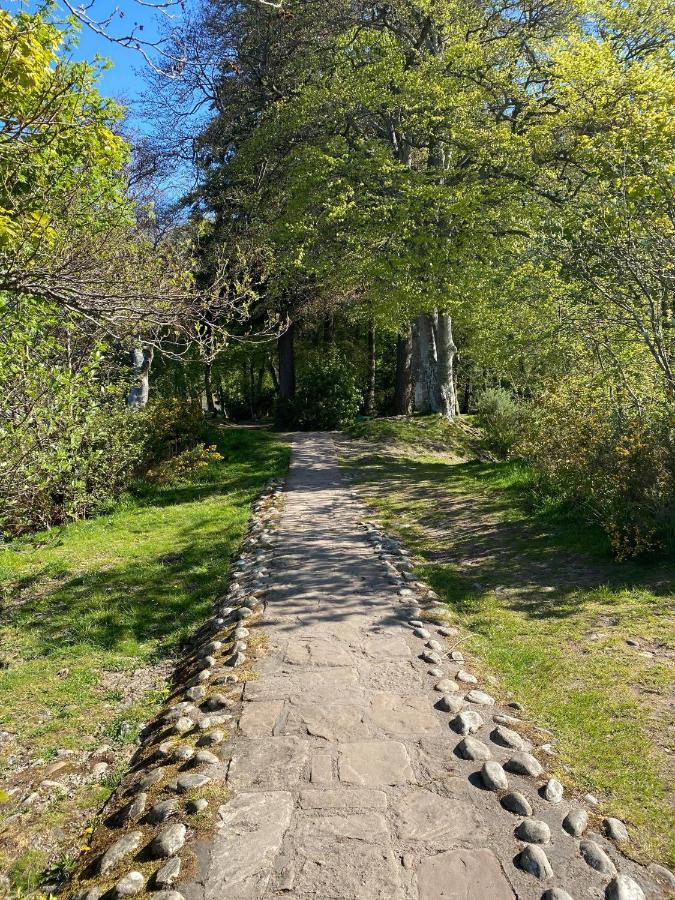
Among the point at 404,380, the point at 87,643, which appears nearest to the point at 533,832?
the point at 87,643

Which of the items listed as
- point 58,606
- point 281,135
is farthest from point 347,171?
point 58,606

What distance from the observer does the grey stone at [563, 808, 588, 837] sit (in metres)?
2.97

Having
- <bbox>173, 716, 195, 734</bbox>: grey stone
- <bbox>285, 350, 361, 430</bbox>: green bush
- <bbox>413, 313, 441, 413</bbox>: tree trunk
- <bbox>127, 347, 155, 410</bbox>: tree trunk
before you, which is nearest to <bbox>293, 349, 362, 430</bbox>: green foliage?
<bbox>285, 350, 361, 430</bbox>: green bush

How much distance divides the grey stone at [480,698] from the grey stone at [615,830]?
119cm

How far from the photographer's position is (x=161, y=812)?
324 centimetres

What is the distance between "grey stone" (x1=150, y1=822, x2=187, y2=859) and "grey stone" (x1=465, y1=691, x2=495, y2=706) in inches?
82.2

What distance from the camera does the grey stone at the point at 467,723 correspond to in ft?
12.6

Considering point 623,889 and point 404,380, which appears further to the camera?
point 404,380

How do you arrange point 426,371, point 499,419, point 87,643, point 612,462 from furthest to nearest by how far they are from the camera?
point 426,371
point 499,419
point 612,462
point 87,643

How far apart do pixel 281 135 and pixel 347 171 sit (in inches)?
109

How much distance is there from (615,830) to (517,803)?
467 mm

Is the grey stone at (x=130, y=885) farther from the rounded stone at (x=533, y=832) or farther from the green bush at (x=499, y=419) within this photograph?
the green bush at (x=499, y=419)

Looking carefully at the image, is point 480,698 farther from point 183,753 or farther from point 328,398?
point 328,398

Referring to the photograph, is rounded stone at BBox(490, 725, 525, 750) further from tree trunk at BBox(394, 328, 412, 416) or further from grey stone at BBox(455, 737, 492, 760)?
tree trunk at BBox(394, 328, 412, 416)
